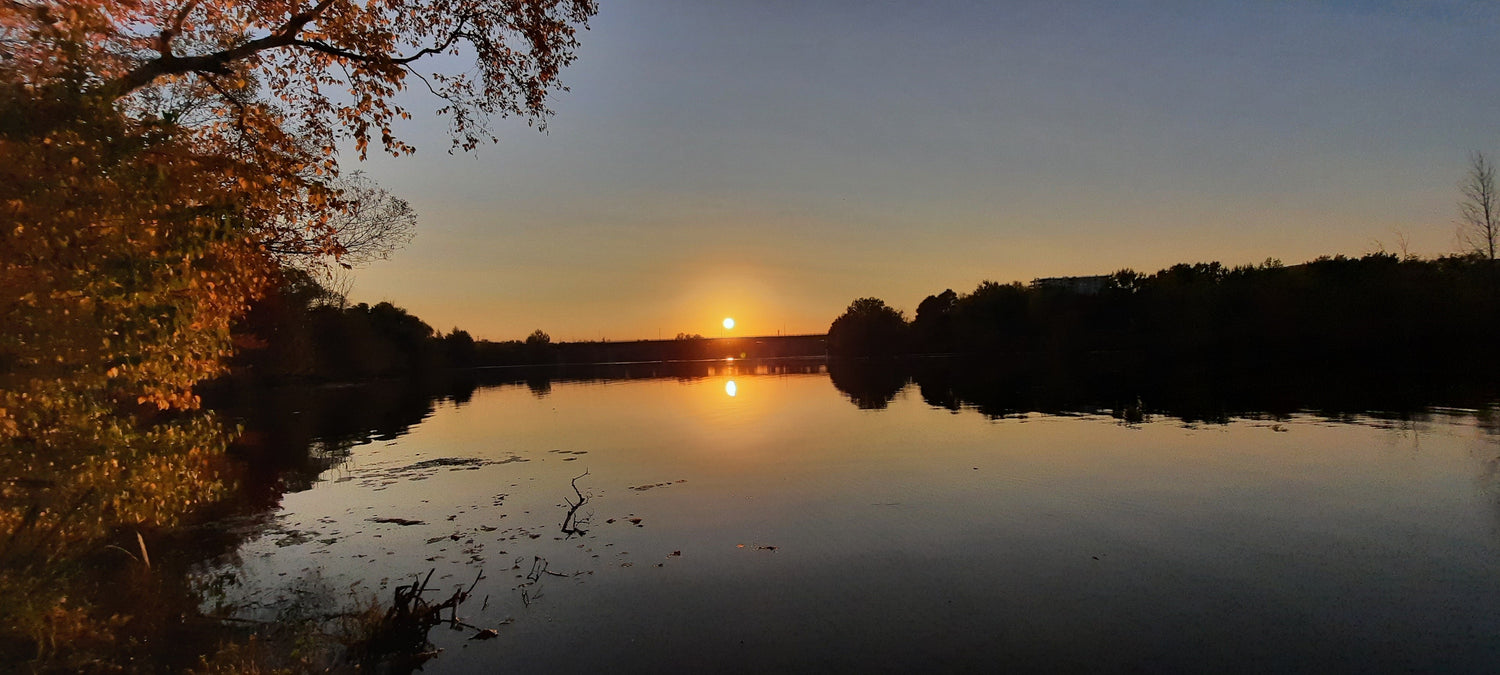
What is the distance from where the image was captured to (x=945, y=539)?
14633 mm

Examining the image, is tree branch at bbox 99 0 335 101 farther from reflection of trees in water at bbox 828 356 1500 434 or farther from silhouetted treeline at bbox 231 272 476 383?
reflection of trees in water at bbox 828 356 1500 434

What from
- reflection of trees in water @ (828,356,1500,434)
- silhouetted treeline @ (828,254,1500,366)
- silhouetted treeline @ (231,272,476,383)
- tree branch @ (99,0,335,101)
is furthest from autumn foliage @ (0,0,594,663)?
silhouetted treeline @ (828,254,1500,366)

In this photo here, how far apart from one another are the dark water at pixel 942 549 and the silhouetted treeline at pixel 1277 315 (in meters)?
59.7

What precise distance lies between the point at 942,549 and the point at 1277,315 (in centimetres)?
10509

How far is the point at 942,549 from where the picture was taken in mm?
13953

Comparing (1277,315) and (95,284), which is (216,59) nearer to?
(95,284)

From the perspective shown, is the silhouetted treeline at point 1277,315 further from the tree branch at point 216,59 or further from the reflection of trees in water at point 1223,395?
the tree branch at point 216,59

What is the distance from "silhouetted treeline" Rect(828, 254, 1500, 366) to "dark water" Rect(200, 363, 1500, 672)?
→ 59.7 m

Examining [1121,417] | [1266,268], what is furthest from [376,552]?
[1266,268]

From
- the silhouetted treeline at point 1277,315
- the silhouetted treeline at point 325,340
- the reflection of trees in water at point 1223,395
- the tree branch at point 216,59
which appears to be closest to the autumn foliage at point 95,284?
the tree branch at point 216,59

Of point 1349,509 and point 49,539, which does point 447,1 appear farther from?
point 1349,509

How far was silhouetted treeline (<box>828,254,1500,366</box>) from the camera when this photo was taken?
76.0m

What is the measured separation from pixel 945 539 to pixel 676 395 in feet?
174

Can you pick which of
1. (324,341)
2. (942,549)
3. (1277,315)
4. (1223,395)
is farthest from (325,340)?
(1277,315)
